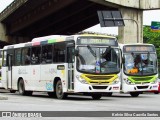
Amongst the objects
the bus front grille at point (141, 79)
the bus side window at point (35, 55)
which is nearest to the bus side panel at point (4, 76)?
the bus side window at point (35, 55)

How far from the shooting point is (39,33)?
69.2 m

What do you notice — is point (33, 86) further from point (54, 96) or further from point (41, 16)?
point (41, 16)

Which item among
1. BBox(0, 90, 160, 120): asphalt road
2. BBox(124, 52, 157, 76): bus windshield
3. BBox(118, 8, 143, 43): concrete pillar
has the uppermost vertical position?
BBox(118, 8, 143, 43): concrete pillar

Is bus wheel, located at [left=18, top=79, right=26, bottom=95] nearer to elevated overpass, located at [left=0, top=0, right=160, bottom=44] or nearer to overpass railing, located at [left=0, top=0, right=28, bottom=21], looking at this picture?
elevated overpass, located at [left=0, top=0, right=160, bottom=44]

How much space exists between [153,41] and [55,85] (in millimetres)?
77463

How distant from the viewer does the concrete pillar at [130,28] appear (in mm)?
42469

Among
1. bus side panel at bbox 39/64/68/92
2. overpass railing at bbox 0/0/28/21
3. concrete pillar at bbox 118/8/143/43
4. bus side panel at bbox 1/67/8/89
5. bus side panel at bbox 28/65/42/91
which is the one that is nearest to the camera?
bus side panel at bbox 39/64/68/92

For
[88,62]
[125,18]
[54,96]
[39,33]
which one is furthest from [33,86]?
[39,33]

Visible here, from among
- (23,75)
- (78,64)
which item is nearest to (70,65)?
(78,64)

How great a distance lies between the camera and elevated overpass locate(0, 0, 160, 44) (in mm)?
42500

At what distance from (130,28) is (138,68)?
1490 centimetres

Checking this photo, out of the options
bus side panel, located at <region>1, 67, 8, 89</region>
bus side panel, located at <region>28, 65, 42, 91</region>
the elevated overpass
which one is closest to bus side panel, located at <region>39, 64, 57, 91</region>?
bus side panel, located at <region>28, 65, 42, 91</region>

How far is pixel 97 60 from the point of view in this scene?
23.5 meters

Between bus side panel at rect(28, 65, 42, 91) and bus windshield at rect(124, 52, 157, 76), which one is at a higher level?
bus windshield at rect(124, 52, 157, 76)
